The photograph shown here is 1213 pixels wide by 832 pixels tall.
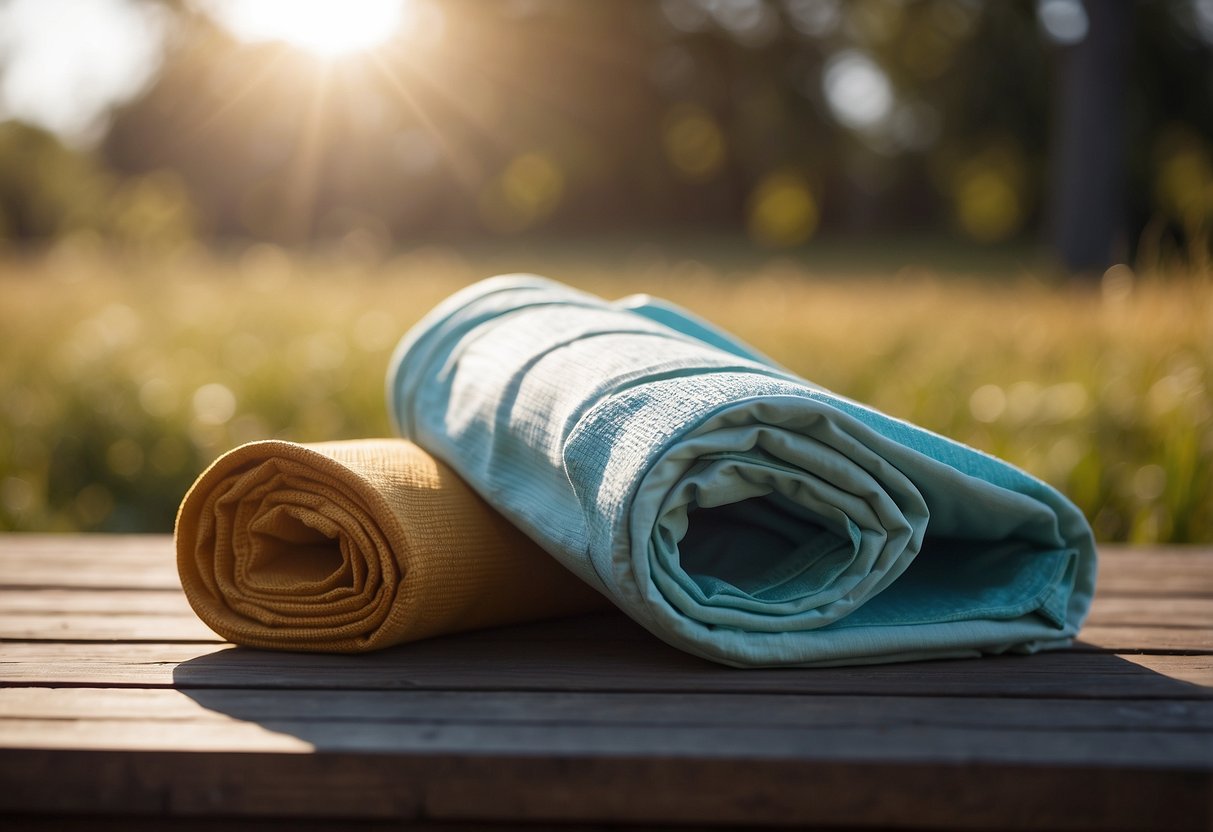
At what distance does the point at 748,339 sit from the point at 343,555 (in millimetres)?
3307

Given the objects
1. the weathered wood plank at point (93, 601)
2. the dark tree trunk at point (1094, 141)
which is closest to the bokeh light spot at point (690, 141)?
the dark tree trunk at point (1094, 141)

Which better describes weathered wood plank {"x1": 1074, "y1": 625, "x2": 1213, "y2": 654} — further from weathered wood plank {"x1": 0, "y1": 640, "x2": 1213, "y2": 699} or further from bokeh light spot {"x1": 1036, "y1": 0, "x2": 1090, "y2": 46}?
bokeh light spot {"x1": 1036, "y1": 0, "x2": 1090, "y2": 46}

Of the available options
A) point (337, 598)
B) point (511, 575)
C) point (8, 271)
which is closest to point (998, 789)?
point (511, 575)

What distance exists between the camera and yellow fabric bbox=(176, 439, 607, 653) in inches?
55.6

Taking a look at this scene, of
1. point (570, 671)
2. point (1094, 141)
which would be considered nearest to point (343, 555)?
point (570, 671)

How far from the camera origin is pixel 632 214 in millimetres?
24531

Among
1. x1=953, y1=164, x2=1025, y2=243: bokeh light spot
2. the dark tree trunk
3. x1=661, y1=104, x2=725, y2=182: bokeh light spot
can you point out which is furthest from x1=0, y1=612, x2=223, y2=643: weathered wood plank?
x1=661, y1=104, x2=725, y2=182: bokeh light spot

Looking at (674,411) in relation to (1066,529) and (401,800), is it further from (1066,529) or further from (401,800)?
(1066,529)

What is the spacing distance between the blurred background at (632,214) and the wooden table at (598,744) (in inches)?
66.5

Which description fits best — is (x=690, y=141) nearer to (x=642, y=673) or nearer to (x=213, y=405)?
(x=213, y=405)

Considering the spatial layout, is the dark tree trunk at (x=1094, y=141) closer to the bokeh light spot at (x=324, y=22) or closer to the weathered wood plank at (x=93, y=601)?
the bokeh light spot at (x=324, y=22)

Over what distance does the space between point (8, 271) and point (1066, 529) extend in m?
6.65

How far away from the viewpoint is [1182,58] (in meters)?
19.3

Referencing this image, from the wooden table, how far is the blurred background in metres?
1.69
